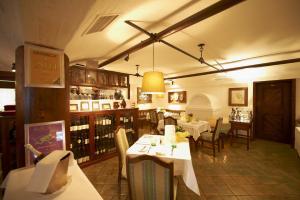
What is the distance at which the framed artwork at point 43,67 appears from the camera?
1.73 meters

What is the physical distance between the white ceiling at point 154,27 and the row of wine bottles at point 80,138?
1.70 metres

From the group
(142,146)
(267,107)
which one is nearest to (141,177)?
(142,146)

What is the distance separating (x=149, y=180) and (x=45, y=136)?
148 cm

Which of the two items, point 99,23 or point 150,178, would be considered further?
point 99,23

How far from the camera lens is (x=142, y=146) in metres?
2.38

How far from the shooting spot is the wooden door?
476 centimetres

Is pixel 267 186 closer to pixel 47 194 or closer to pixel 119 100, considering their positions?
pixel 47 194

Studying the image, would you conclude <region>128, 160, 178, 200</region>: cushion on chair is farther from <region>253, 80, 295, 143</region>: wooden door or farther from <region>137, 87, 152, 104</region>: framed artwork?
<region>137, 87, 152, 104</region>: framed artwork

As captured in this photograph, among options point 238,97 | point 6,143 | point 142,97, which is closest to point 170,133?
point 6,143

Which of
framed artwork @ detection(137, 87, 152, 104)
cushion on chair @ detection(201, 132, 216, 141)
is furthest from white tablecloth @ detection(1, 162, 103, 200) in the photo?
framed artwork @ detection(137, 87, 152, 104)

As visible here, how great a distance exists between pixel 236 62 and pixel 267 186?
12.2 feet

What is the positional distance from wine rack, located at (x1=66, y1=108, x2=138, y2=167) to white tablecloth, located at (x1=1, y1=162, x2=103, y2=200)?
180 centimetres

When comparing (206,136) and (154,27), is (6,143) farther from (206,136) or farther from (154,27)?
(206,136)

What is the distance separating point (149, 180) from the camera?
4.46 ft
